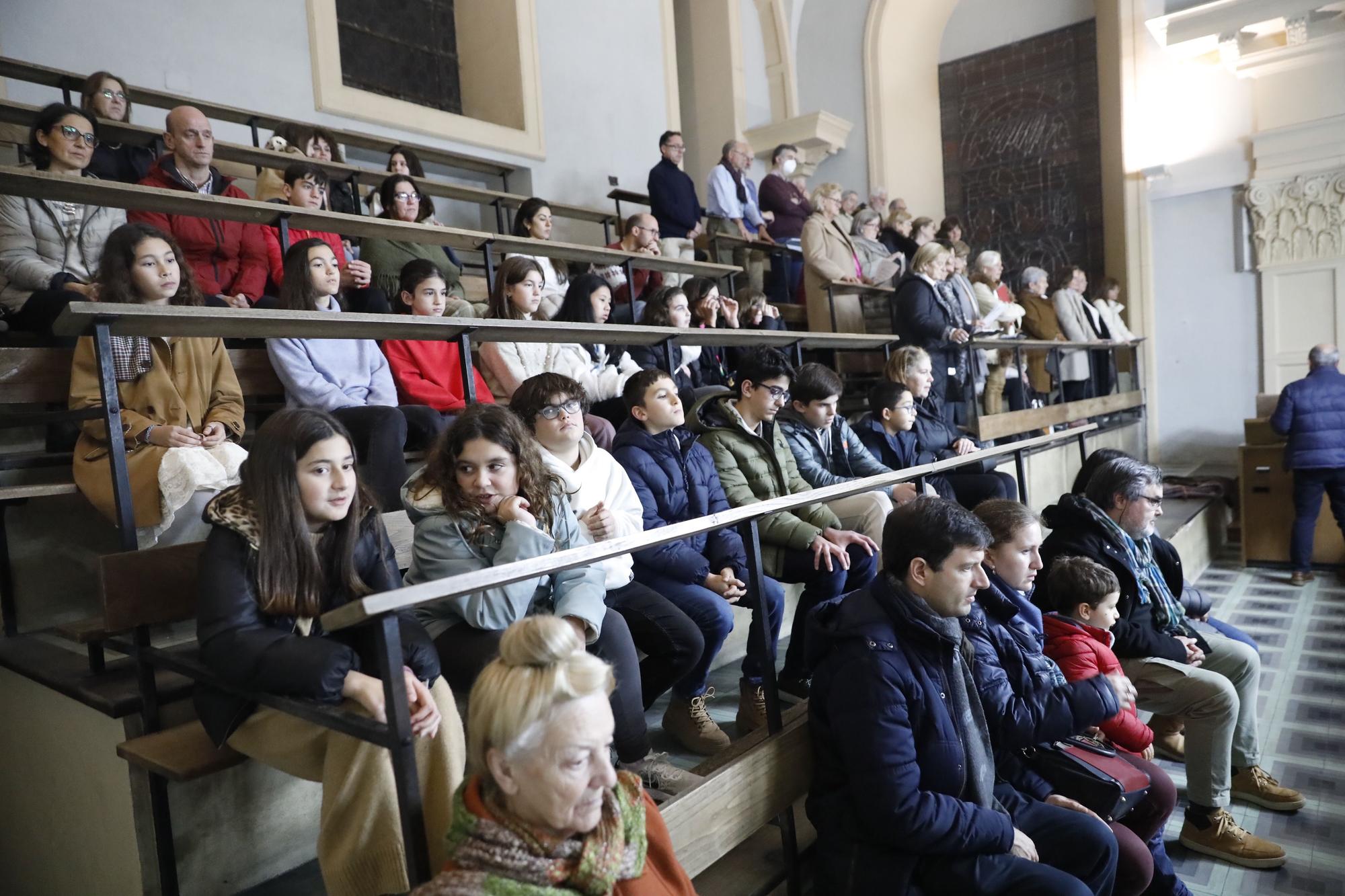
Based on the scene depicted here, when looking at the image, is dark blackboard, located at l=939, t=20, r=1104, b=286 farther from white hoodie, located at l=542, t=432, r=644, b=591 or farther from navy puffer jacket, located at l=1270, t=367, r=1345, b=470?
white hoodie, located at l=542, t=432, r=644, b=591

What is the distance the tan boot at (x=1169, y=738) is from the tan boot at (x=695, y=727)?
5.59ft

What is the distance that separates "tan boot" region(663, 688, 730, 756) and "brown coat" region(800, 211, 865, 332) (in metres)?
3.93

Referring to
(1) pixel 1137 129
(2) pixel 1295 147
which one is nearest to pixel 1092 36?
(1) pixel 1137 129

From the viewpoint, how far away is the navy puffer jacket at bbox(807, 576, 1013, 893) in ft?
5.19

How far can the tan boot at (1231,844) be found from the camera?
2.37m

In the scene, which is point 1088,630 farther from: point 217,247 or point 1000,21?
point 1000,21

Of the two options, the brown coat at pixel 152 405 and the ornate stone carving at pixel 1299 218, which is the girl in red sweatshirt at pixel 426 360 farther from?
the ornate stone carving at pixel 1299 218

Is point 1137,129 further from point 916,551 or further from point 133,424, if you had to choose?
point 133,424

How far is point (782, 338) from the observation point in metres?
4.08

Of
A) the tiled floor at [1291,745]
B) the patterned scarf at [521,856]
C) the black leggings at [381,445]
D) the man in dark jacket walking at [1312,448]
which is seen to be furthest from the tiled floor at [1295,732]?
the black leggings at [381,445]

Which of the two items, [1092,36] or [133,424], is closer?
[133,424]

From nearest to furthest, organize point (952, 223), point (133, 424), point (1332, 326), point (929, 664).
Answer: point (929, 664)
point (133, 424)
point (952, 223)
point (1332, 326)

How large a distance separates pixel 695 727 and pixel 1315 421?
5253 millimetres

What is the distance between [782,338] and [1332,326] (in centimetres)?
632
